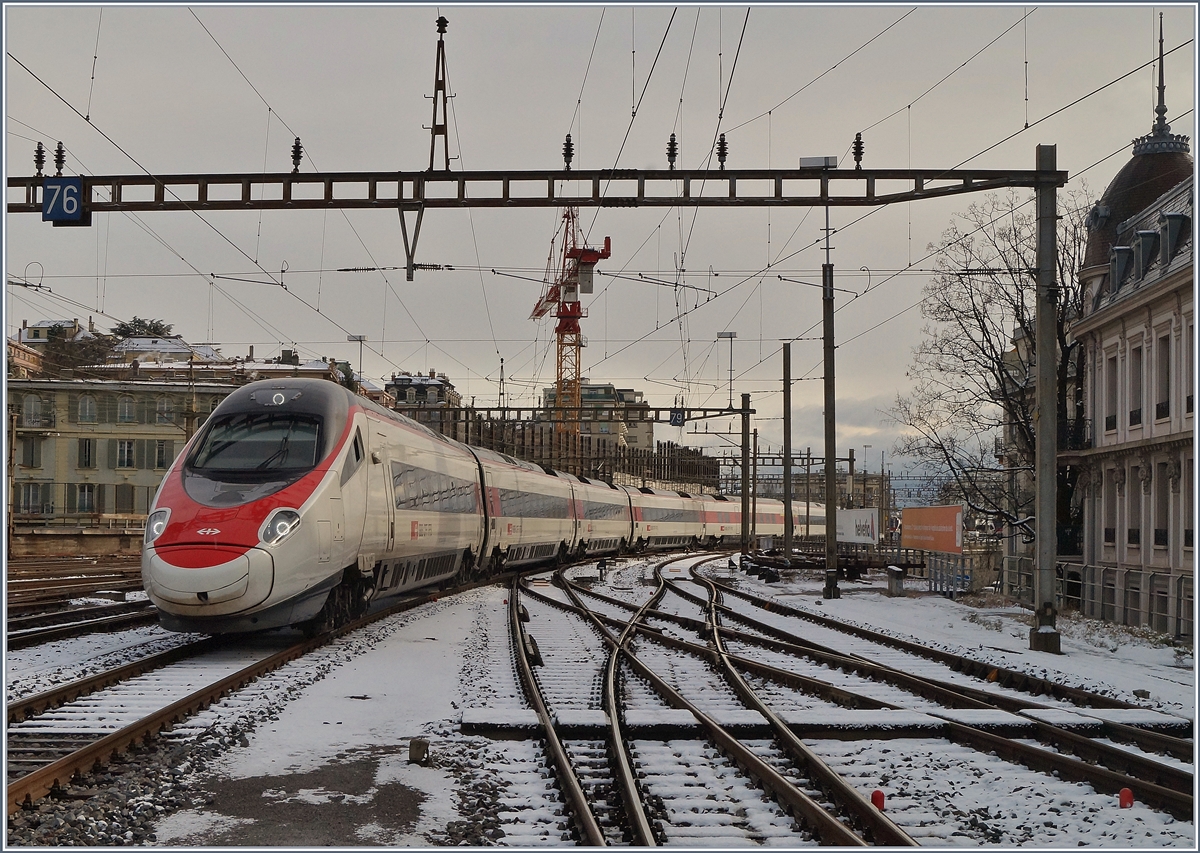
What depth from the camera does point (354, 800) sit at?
7.47 m

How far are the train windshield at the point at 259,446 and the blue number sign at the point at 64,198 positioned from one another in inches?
221

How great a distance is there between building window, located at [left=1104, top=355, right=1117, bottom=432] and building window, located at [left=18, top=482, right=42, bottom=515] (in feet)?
170

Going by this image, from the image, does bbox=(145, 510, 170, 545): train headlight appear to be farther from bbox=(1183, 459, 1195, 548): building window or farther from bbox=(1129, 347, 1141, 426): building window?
bbox=(1129, 347, 1141, 426): building window

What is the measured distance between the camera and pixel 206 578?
42.4ft


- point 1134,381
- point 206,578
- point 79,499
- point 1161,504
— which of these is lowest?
point 79,499

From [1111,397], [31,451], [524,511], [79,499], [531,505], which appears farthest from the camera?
[79,499]

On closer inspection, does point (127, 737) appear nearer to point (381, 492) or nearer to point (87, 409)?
point (381, 492)

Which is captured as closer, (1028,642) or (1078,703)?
(1078,703)

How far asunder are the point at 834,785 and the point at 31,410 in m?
64.3

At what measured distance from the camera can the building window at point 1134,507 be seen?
34.1 m

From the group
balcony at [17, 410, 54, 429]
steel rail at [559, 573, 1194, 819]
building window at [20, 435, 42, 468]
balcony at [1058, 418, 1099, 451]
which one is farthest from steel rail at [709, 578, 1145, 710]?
balcony at [17, 410, 54, 429]

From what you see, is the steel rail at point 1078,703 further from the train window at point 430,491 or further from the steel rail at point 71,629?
the steel rail at point 71,629

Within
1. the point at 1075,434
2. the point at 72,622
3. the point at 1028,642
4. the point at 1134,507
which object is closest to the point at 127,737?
the point at 72,622

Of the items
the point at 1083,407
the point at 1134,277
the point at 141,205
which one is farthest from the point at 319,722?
the point at 1083,407
